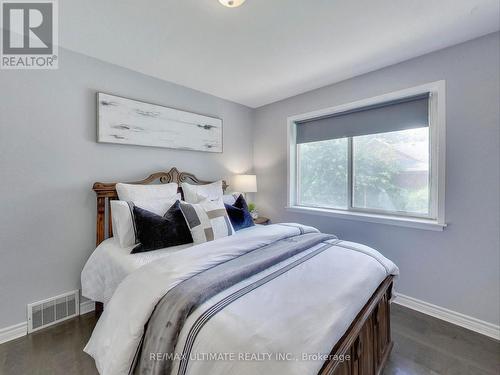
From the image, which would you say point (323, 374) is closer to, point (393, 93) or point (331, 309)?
point (331, 309)

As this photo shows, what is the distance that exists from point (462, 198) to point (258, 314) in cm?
211

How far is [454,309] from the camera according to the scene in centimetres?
202

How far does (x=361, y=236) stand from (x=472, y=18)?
6.74 ft

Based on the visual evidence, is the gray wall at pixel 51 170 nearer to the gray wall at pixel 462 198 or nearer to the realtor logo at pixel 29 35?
the realtor logo at pixel 29 35

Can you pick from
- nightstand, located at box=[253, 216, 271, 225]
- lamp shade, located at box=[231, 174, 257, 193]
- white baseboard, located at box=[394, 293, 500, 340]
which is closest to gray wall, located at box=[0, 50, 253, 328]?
lamp shade, located at box=[231, 174, 257, 193]

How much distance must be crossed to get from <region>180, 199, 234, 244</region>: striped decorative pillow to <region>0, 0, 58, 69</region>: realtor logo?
1.68m

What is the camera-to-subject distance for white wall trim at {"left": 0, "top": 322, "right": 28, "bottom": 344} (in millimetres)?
1767

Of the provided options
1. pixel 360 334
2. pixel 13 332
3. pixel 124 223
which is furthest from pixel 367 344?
pixel 13 332

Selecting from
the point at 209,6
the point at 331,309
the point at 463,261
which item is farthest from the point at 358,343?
the point at 209,6

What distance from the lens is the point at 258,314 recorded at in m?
0.95

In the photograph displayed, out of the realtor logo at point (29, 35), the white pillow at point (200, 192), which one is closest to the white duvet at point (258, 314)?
the white pillow at point (200, 192)

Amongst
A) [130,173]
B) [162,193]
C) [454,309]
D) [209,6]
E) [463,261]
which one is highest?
[209,6]

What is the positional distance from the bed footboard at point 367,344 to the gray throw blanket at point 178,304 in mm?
532

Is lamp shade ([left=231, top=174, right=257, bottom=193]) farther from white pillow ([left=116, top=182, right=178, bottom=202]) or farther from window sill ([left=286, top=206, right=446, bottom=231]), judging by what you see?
white pillow ([left=116, top=182, right=178, bottom=202])
